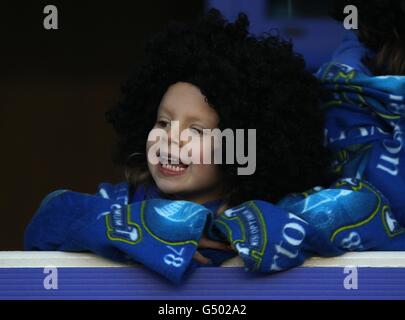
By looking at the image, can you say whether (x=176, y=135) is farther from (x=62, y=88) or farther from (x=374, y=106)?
(x=62, y=88)

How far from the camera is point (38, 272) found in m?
1.42

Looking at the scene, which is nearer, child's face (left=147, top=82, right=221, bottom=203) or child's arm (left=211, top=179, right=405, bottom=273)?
child's arm (left=211, top=179, right=405, bottom=273)

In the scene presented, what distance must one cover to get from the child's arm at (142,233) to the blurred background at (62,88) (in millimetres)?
1119

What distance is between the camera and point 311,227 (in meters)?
1.45

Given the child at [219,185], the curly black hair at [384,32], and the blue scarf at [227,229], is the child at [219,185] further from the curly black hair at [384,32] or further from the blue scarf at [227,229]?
the curly black hair at [384,32]

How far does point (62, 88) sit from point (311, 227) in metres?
1.38

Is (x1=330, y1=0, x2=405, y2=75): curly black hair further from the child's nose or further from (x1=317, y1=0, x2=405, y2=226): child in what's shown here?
the child's nose

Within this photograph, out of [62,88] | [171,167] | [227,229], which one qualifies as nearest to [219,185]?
[171,167]

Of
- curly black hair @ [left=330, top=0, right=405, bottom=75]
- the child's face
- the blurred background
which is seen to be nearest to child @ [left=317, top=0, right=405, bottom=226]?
curly black hair @ [left=330, top=0, right=405, bottom=75]

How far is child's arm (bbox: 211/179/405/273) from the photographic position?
140 cm

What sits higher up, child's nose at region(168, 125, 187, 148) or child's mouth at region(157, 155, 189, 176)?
child's nose at region(168, 125, 187, 148)

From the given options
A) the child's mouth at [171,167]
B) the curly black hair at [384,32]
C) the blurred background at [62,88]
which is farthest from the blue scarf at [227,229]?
the blurred background at [62,88]

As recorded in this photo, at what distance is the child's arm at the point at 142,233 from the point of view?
1396 millimetres

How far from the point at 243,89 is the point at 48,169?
1.19m
